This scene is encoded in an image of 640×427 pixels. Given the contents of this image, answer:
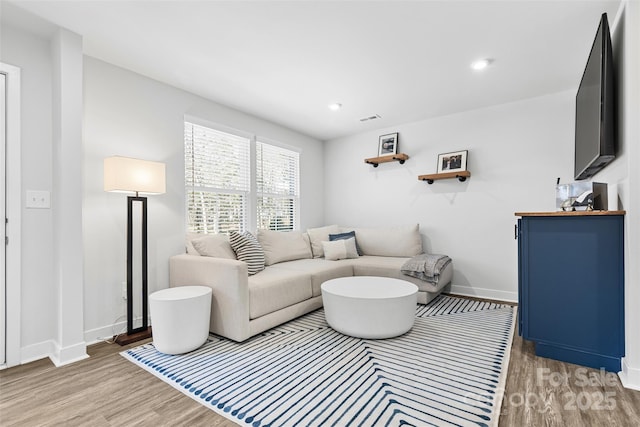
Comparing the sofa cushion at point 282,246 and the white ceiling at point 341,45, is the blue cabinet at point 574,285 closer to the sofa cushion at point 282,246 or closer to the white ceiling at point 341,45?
the white ceiling at point 341,45

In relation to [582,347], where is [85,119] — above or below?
above

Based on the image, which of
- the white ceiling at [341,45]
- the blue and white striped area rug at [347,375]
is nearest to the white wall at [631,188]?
the white ceiling at [341,45]

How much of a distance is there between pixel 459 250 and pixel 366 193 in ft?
5.19

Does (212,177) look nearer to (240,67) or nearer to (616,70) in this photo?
(240,67)

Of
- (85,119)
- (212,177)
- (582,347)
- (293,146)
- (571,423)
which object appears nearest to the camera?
(571,423)

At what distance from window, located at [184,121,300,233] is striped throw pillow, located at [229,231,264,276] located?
0.57m

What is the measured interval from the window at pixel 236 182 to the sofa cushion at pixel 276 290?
0.97 metres

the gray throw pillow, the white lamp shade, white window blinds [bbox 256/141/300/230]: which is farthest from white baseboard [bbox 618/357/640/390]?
white window blinds [bbox 256/141/300/230]

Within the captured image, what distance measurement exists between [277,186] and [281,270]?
1646 millimetres

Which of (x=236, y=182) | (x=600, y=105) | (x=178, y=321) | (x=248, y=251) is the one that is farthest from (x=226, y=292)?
(x=600, y=105)

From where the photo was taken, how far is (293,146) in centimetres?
471

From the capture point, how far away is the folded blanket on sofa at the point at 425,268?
11.2 ft

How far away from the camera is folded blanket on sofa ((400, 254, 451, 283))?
3.40m

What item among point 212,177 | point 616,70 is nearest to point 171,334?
point 212,177
